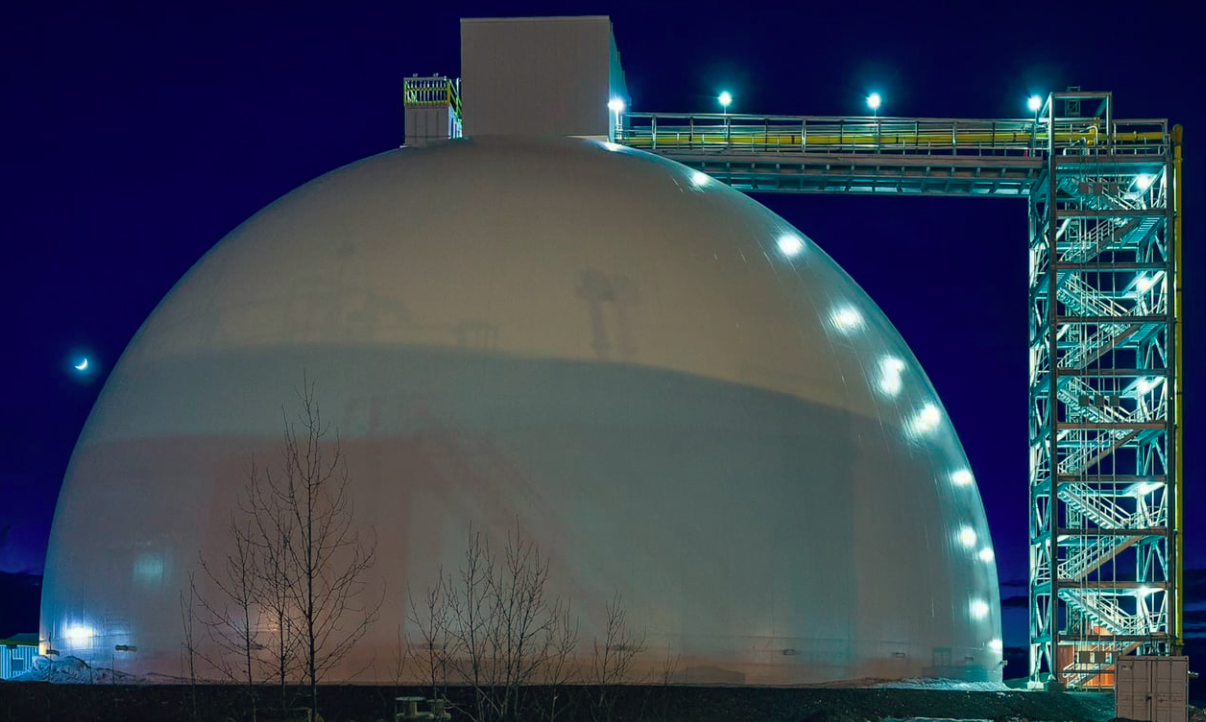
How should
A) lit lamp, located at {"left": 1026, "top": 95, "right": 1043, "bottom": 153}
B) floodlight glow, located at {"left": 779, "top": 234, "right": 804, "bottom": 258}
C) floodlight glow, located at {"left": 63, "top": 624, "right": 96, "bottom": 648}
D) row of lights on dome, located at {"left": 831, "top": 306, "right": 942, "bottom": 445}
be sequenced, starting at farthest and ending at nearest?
lit lamp, located at {"left": 1026, "top": 95, "right": 1043, "bottom": 153} → floodlight glow, located at {"left": 779, "top": 234, "right": 804, "bottom": 258} → row of lights on dome, located at {"left": 831, "top": 306, "right": 942, "bottom": 445} → floodlight glow, located at {"left": 63, "top": 624, "right": 96, "bottom": 648}

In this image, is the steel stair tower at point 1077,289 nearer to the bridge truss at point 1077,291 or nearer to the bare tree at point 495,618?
the bridge truss at point 1077,291

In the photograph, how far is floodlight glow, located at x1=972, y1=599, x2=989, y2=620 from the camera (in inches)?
1190

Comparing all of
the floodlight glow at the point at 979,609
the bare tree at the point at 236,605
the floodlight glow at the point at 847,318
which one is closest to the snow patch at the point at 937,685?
the floodlight glow at the point at 979,609

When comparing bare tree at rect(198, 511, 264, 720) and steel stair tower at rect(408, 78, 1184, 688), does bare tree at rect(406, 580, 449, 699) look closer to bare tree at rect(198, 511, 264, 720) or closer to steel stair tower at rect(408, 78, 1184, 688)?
bare tree at rect(198, 511, 264, 720)

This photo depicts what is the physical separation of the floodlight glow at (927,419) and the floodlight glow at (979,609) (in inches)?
134

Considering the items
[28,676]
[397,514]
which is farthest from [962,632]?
[28,676]

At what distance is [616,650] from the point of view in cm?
2495

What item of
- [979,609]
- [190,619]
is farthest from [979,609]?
[190,619]

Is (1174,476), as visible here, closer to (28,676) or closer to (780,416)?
(780,416)

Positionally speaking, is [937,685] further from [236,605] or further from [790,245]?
[236,605]

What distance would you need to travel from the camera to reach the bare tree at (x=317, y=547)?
82.3 feet

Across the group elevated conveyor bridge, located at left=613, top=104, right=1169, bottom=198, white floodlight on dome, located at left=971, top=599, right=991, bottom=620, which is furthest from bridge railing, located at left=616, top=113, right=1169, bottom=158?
white floodlight on dome, located at left=971, top=599, right=991, bottom=620

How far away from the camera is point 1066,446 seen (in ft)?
120

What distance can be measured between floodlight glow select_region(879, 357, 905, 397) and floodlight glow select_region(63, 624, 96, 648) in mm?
14804
